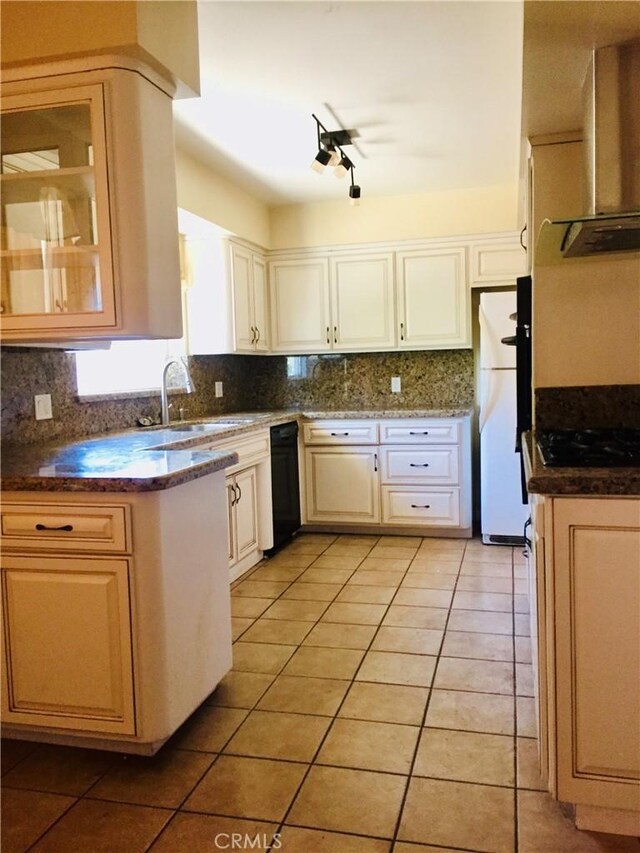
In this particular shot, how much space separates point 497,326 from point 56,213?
108 inches

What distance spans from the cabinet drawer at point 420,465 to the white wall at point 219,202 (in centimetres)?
180

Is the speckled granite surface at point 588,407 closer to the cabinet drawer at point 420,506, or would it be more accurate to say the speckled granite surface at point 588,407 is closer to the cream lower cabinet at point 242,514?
the cream lower cabinet at point 242,514

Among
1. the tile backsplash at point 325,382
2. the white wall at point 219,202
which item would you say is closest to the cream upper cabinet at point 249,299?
the white wall at point 219,202

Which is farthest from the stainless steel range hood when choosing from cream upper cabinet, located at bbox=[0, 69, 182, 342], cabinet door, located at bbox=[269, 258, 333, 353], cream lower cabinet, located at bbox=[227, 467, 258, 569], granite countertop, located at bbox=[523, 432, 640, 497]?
cabinet door, located at bbox=[269, 258, 333, 353]

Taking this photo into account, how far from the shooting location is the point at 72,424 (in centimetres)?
299

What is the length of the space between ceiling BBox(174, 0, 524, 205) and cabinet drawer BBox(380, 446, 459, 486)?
1817 millimetres

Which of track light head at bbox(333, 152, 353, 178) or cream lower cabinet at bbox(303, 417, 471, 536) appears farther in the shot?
cream lower cabinet at bbox(303, 417, 471, 536)

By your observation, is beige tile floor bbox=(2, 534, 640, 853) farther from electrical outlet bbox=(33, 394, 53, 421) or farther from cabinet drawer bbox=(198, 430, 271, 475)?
electrical outlet bbox=(33, 394, 53, 421)

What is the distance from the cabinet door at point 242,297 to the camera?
4344 millimetres

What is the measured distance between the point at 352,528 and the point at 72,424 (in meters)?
2.35

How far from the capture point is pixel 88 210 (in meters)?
2.23

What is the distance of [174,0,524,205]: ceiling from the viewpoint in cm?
226

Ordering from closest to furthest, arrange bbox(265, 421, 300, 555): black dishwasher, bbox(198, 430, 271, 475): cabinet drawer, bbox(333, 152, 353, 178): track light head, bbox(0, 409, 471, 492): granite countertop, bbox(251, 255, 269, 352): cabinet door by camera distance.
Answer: bbox(0, 409, 471, 492): granite countertop < bbox(198, 430, 271, 475): cabinet drawer < bbox(333, 152, 353, 178): track light head < bbox(265, 421, 300, 555): black dishwasher < bbox(251, 255, 269, 352): cabinet door

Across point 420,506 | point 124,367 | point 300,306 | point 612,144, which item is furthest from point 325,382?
point 612,144
